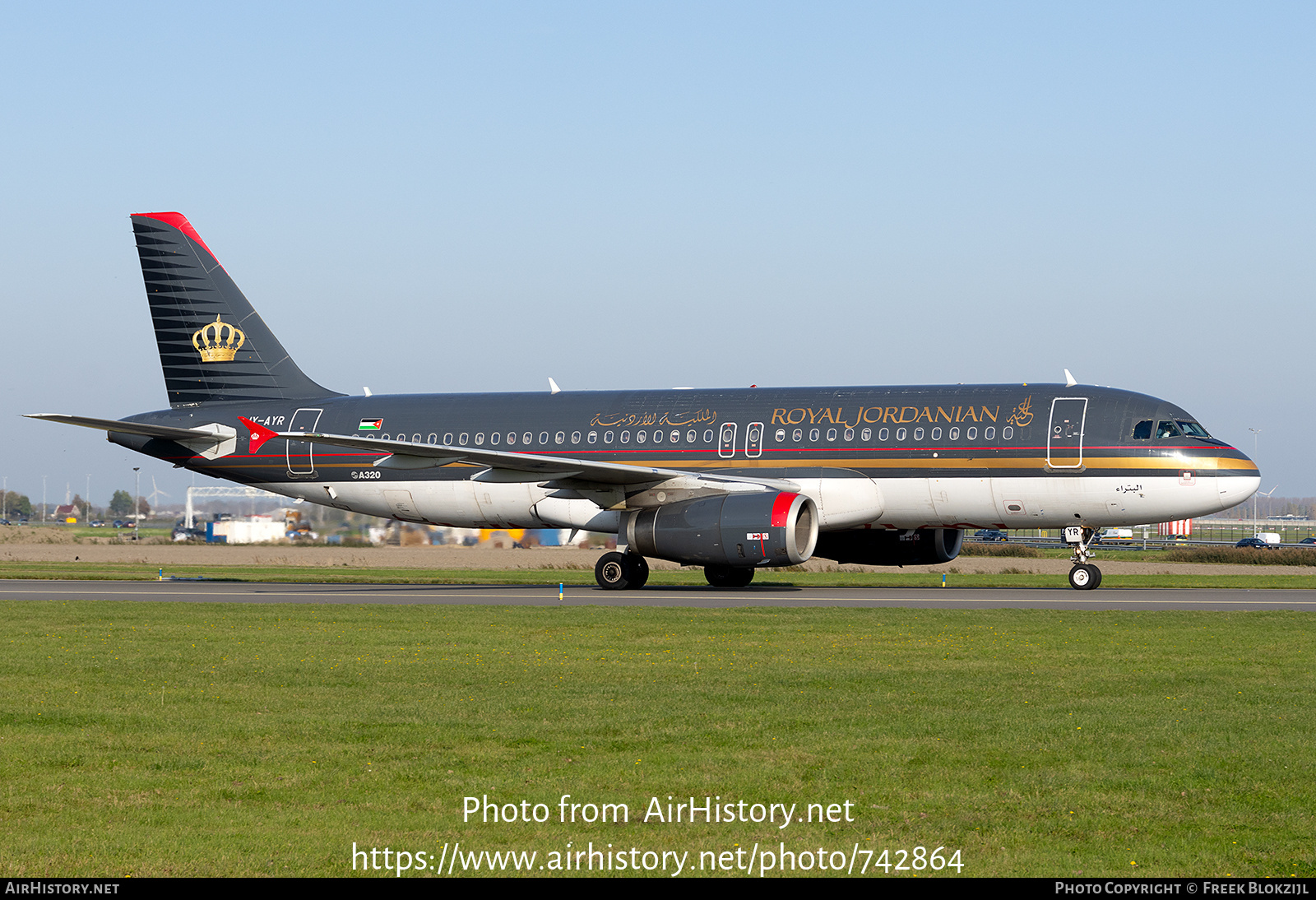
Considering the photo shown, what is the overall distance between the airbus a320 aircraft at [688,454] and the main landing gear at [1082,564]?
0.18ft

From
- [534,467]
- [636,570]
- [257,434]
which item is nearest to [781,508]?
[636,570]

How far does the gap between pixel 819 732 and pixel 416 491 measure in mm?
24447

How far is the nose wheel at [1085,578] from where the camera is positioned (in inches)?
1194

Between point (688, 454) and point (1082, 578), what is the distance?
922 centimetres

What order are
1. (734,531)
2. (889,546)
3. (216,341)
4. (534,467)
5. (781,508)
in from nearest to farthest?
(781,508) < (734,531) < (534,467) < (889,546) < (216,341)

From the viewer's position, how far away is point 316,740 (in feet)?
→ 35.0

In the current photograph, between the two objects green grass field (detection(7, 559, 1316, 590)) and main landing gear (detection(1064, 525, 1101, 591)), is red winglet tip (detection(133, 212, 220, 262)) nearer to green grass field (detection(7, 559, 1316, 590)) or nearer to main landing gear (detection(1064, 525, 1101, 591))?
green grass field (detection(7, 559, 1316, 590))

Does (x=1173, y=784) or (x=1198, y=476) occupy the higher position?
(x=1198, y=476)

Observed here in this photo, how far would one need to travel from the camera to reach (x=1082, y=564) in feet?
101

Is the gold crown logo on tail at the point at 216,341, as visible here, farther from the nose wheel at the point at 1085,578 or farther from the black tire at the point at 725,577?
the nose wheel at the point at 1085,578

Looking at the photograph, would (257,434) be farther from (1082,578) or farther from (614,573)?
(1082,578)
